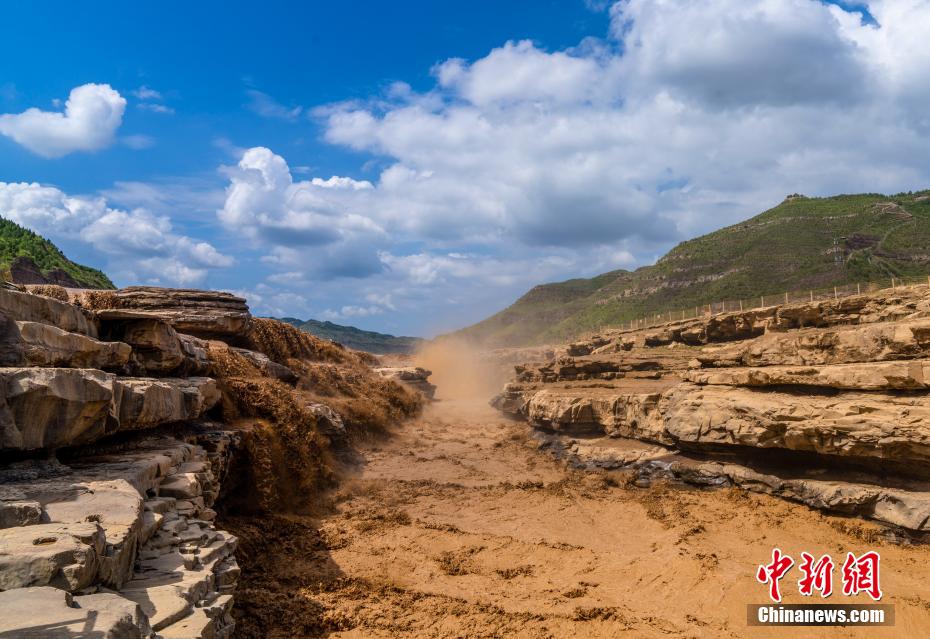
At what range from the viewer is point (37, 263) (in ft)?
102

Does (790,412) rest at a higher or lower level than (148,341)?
lower

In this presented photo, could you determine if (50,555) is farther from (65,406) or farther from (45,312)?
(45,312)

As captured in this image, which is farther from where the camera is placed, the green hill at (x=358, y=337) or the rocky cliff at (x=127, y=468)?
the green hill at (x=358, y=337)

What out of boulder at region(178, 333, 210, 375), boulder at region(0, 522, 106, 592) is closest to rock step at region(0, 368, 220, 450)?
boulder at region(0, 522, 106, 592)

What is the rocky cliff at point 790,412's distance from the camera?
8641mm

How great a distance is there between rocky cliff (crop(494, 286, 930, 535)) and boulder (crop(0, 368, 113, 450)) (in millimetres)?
11233

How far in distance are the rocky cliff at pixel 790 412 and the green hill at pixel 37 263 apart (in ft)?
94.5

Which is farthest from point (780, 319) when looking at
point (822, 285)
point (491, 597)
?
point (822, 285)

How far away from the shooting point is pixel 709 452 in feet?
39.5

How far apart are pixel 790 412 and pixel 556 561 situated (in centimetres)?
531

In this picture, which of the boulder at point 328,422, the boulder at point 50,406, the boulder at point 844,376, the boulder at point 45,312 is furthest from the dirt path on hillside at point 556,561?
the boulder at point 45,312

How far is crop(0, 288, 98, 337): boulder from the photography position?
6652 mm

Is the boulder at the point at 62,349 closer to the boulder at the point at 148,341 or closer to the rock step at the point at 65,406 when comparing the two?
the rock step at the point at 65,406

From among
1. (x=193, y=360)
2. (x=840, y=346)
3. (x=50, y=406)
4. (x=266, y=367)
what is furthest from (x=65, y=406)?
(x=840, y=346)
